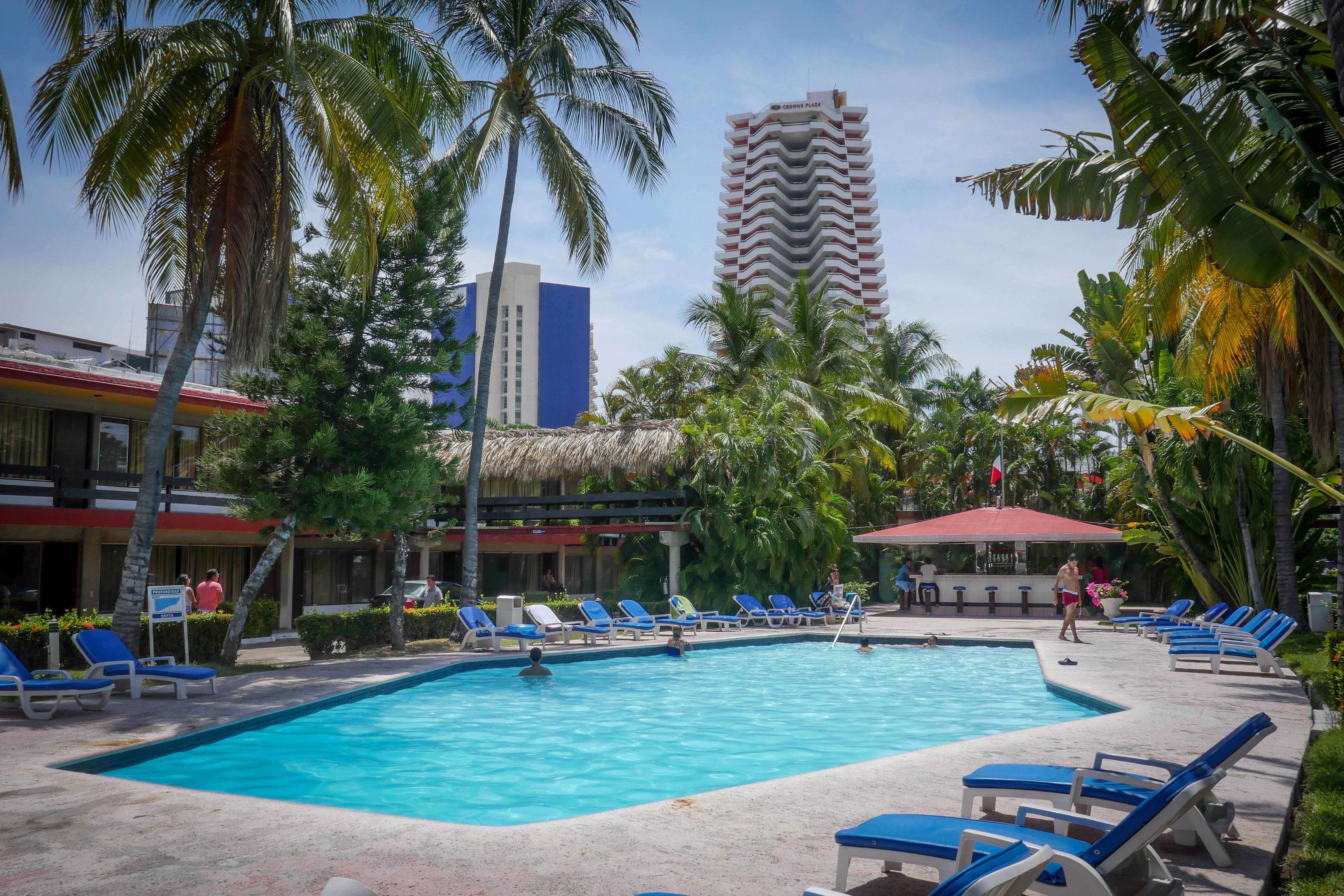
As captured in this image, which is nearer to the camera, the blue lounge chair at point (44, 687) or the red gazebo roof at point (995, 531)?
the blue lounge chair at point (44, 687)

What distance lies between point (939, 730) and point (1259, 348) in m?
8.92

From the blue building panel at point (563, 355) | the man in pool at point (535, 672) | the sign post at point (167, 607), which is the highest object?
the blue building panel at point (563, 355)

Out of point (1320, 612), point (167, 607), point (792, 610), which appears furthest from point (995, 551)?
point (167, 607)

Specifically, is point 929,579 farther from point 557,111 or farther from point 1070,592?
point 557,111

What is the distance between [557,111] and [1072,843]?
1618 centimetres

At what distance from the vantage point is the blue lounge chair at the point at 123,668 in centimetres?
1001

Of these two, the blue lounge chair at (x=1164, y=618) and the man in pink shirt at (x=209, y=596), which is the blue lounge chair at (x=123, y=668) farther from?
the blue lounge chair at (x=1164, y=618)

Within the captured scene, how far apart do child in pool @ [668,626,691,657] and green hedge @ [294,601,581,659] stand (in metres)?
3.46

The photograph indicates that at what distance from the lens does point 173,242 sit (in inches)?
516

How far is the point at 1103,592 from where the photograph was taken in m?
23.0

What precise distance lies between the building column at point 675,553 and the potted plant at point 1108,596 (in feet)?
33.0

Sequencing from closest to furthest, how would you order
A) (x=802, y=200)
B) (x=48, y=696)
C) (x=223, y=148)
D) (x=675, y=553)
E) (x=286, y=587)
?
1. (x=48, y=696)
2. (x=223, y=148)
3. (x=286, y=587)
4. (x=675, y=553)
5. (x=802, y=200)

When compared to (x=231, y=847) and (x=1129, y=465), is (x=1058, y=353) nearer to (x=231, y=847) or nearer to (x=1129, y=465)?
(x=1129, y=465)

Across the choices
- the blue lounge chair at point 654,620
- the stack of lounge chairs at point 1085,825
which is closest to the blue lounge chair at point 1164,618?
the blue lounge chair at point 654,620
